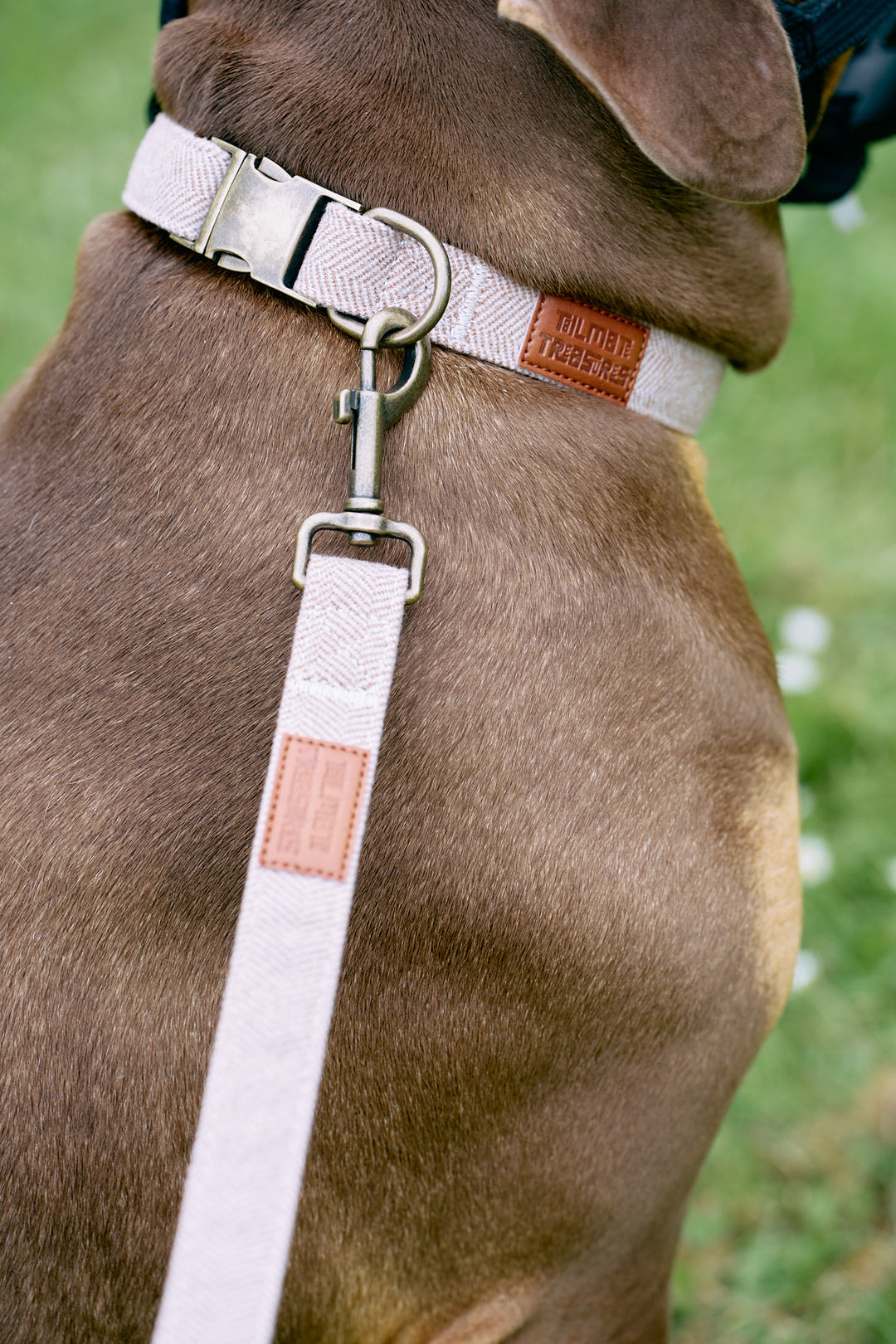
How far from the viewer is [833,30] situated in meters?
1.68

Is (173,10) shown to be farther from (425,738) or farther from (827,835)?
(827,835)

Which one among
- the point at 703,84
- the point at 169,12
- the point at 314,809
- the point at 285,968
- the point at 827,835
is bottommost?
the point at 827,835

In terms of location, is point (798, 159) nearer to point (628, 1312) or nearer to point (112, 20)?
point (628, 1312)

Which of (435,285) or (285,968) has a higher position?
(435,285)

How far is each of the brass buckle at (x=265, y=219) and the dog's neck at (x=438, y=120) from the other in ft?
0.26

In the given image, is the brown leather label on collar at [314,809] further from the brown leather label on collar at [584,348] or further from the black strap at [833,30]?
the black strap at [833,30]

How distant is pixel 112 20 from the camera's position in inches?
236

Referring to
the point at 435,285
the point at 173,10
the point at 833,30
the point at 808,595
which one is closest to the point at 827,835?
the point at 808,595

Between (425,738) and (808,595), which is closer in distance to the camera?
(425,738)

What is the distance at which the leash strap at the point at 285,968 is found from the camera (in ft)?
3.73

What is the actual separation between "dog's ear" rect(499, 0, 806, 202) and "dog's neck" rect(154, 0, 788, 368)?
0.14m

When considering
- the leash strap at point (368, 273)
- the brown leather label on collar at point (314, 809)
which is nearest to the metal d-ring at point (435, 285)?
the leash strap at point (368, 273)

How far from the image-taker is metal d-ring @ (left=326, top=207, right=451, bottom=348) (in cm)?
136

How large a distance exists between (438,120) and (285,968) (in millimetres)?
1035
